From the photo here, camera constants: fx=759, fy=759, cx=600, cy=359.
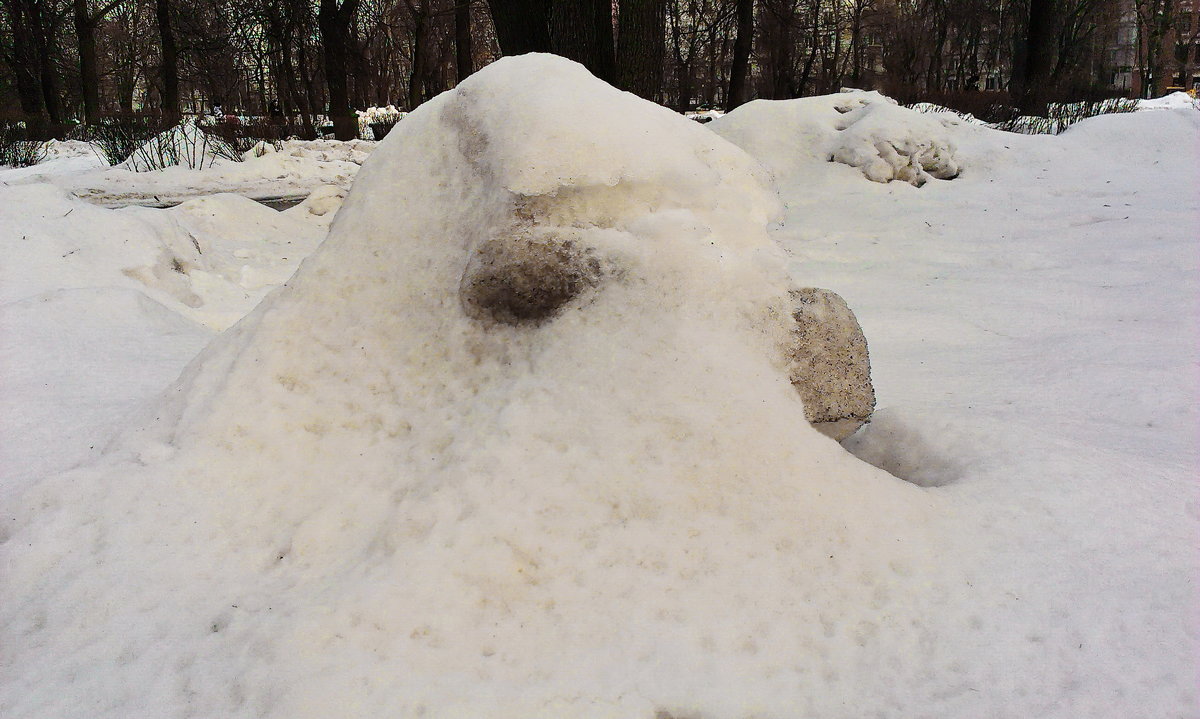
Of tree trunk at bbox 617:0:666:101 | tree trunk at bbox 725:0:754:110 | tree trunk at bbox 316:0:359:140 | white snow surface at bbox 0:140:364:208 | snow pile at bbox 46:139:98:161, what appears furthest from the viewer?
tree trunk at bbox 725:0:754:110

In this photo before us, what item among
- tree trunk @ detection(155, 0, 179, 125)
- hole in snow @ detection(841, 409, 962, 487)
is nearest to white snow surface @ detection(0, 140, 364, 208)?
tree trunk @ detection(155, 0, 179, 125)

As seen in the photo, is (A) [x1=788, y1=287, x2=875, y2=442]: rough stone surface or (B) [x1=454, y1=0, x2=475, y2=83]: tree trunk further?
(B) [x1=454, y1=0, x2=475, y2=83]: tree trunk

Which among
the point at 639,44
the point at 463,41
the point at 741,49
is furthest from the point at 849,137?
the point at 463,41

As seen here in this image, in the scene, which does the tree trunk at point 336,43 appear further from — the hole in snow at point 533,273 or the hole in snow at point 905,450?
Answer: the hole in snow at point 905,450

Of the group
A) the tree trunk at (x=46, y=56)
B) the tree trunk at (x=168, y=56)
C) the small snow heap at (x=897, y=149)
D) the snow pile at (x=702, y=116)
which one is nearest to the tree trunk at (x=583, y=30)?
the small snow heap at (x=897, y=149)

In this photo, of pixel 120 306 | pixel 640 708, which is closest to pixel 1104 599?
pixel 640 708

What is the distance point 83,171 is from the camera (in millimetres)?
10375

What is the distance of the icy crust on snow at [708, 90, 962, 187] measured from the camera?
6203 millimetres

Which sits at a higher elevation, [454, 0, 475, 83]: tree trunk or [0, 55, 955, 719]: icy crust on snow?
[454, 0, 475, 83]: tree trunk

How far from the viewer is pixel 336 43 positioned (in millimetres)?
11812

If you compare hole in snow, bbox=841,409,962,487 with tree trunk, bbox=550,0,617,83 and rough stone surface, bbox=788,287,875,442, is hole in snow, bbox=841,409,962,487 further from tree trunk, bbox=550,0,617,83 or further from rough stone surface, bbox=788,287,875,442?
tree trunk, bbox=550,0,617,83

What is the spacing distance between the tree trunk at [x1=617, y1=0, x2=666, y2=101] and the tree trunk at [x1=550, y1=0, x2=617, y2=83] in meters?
0.22

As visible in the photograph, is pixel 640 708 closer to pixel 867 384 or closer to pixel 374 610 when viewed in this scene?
pixel 374 610

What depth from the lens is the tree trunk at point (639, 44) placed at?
520 centimetres
